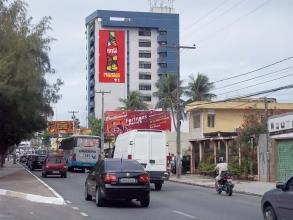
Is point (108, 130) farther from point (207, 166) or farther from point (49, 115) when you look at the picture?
point (207, 166)

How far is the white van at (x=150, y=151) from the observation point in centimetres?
3031

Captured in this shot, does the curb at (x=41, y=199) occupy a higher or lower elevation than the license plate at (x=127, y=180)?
lower

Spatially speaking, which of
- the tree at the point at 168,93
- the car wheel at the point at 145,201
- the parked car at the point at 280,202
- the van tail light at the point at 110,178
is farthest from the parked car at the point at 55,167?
the tree at the point at 168,93

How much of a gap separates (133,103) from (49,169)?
5461cm

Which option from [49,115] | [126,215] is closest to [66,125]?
[49,115]

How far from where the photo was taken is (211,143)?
48844 mm

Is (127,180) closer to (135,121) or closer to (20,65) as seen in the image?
(20,65)

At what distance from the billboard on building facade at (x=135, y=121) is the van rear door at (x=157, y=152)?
38.4 metres

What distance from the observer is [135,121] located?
73.1 meters

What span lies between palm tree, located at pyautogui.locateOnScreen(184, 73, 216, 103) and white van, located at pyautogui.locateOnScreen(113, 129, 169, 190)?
51238 mm

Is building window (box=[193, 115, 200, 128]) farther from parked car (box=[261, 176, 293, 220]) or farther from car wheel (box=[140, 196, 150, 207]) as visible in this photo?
parked car (box=[261, 176, 293, 220])

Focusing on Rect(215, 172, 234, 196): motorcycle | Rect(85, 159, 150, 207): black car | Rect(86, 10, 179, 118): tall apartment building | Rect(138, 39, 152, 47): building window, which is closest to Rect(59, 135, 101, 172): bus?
Rect(215, 172, 234, 196): motorcycle

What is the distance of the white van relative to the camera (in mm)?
30312

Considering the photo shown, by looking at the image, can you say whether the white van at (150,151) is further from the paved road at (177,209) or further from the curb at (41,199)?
the curb at (41,199)
